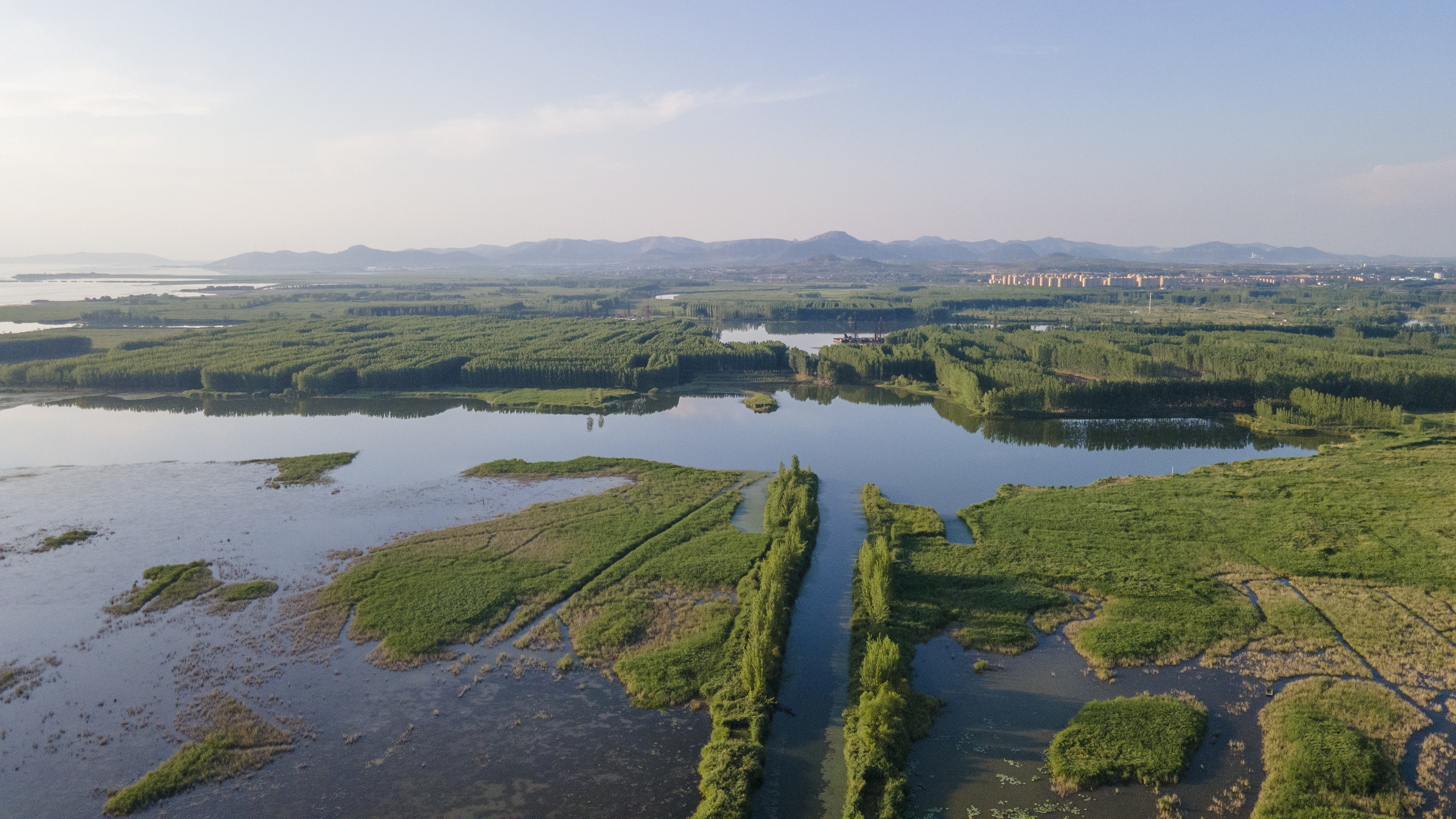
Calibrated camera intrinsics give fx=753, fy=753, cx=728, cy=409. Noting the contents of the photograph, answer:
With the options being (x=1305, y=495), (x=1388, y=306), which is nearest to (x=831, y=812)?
(x=1305, y=495)

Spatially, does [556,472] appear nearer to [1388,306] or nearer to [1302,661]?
[1302,661]

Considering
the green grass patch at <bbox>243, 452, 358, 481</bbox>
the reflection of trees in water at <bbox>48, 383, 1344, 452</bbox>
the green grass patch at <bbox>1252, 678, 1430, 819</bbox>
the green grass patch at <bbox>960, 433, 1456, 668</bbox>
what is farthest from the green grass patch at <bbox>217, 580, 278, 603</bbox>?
the reflection of trees in water at <bbox>48, 383, 1344, 452</bbox>

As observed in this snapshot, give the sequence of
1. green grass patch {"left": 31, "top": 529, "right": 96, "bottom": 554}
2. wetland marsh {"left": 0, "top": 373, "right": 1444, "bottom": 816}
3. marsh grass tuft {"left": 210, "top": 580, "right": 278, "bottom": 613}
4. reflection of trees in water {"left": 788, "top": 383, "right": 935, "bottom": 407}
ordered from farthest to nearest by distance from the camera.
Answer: reflection of trees in water {"left": 788, "top": 383, "right": 935, "bottom": 407}
green grass patch {"left": 31, "top": 529, "right": 96, "bottom": 554}
marsh grass tuft {"left": 210, "top": 580, "right": 278, "bottom": 613}
wetland marsh {"left": 0, "top": 373, "right": 1444, "bottom": 816}

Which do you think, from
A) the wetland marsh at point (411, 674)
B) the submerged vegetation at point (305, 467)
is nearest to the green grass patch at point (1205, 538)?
the wetland marsh at point (411, 674)

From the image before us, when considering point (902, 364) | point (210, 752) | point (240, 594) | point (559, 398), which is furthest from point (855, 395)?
point (210, 752)

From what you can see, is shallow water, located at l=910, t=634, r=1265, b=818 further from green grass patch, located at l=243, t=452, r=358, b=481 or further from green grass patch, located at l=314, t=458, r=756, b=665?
green grass patch, located at l=243, t=452, r=358, b=481
